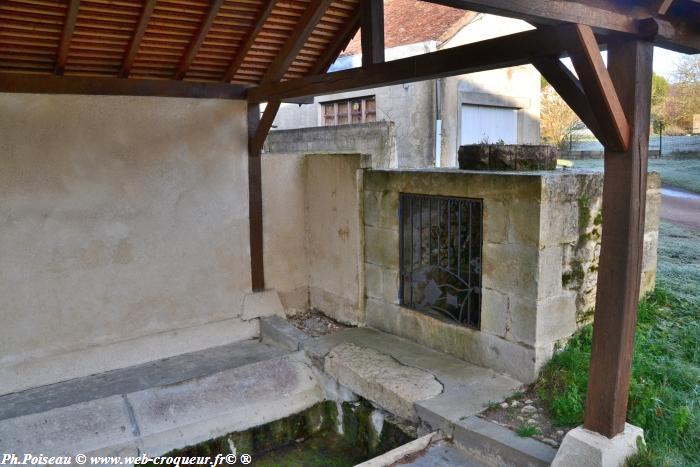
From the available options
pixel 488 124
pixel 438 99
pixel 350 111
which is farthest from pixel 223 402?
pixel 488 124

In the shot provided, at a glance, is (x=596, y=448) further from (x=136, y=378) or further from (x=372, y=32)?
(x=136, y=378)

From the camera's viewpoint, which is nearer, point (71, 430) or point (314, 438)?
point (71, 430)

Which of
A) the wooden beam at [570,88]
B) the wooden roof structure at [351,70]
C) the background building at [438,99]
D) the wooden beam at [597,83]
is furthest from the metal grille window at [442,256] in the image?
the background building at [438,99]

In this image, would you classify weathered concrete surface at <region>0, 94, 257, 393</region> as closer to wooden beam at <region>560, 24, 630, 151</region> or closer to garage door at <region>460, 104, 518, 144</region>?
wooden beam at <region>560, 24, 630, 151</region>

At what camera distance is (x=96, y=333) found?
5633 millimetres

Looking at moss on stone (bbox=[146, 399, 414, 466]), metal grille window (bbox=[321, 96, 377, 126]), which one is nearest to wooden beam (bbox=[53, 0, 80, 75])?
moss on stone (bbox=[146, 399, 414, 466])

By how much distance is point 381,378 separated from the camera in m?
4.87

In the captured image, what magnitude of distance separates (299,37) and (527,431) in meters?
3.70

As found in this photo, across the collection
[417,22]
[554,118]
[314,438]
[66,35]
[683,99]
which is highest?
[417,22]

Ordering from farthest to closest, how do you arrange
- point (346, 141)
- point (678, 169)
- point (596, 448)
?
point (678, 169) → point (346, 141) → point (596, 448)

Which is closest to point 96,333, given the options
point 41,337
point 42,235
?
point 41,337

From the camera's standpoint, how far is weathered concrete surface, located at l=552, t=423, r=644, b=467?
10.7 ft

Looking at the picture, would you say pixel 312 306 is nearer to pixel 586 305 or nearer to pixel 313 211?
pixel 313 211

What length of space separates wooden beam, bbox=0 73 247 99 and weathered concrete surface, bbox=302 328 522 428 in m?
2.85
